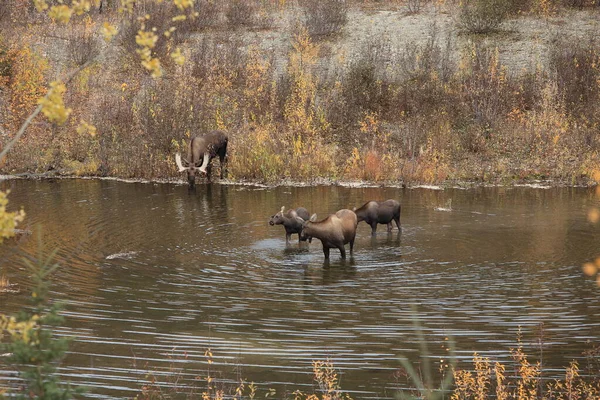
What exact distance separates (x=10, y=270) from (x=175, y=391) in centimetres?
783

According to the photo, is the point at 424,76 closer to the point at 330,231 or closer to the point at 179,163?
the point at 179,163

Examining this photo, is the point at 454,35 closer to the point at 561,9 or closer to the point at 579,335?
the point at 561,9

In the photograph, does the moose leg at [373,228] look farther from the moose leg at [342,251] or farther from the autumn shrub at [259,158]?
the autumn shrub at [259,158]

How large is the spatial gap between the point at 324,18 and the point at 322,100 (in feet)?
23.1

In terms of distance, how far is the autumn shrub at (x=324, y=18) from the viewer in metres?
39.4

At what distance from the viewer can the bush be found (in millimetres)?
38281

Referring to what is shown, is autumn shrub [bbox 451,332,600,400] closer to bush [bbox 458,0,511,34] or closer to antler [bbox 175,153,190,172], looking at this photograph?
antler [bbox 175,153,190,172]

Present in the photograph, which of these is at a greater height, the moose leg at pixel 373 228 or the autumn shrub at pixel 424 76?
the autumn shrub at pixel 424 76

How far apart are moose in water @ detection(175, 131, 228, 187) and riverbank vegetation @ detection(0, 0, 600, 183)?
2.28 feet

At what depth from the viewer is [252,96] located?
34.2m

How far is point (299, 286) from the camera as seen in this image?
15180 mm

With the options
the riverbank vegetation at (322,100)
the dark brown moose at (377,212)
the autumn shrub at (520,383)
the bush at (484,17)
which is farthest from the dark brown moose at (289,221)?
the bush at (484,17)

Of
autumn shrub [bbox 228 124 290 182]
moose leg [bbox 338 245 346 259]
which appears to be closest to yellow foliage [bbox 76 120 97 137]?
moose leg [bbox 338 245 346 259]

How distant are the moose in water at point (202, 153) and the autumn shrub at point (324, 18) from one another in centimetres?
1150
